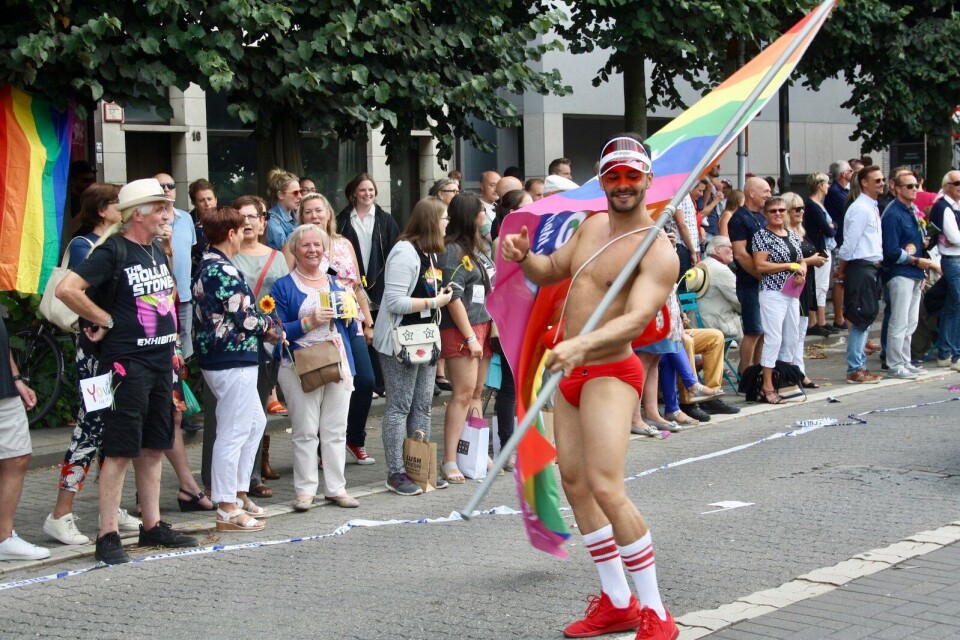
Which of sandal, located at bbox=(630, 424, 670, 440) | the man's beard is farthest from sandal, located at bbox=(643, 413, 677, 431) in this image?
the man's beard

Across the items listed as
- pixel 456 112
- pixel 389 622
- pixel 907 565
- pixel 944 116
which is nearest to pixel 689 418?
pixel 456 112

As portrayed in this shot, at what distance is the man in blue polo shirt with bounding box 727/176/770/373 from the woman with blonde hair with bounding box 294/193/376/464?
411cm

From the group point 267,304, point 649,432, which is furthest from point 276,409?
point 649,432

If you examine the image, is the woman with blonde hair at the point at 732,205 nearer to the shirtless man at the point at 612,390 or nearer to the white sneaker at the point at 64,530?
the white sneaker at the point at 64,530

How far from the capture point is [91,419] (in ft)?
24.5

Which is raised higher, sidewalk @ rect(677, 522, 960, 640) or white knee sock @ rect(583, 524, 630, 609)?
white knee sock @ rect(583, 524, 630, 609)

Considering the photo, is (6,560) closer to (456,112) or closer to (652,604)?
(652,604)

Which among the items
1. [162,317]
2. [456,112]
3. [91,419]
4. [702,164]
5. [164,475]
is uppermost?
[456,112]

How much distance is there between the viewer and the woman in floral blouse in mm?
7953

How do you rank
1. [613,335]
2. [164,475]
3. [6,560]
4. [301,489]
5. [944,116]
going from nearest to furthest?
[613,335] → [6,560] → [301,489] → [164,475] → [944,116]

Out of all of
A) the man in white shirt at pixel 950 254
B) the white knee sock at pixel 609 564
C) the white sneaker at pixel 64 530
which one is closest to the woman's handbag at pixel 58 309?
the white sneaker at pixel 64 530

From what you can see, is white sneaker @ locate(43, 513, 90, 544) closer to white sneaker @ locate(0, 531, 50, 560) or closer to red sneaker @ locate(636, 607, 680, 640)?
white sneaker @ locate(0, 531, 50, 560)

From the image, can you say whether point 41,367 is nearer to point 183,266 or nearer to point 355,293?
point 183,266

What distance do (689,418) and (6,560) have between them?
20.0 ft
